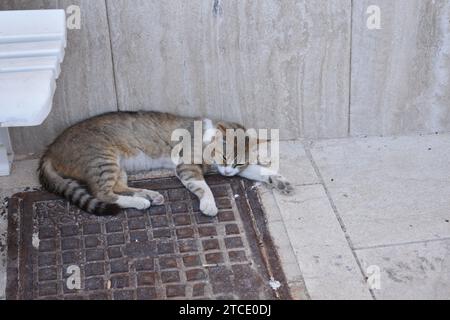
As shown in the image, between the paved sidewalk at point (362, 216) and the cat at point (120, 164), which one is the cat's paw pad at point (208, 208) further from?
the paved sidewalk at point (362, 216)

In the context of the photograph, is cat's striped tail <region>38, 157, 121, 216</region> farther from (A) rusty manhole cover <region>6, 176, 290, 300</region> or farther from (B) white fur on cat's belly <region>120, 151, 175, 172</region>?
(B) white fur on cat's belly <region>120, 151, 175, 172</region>

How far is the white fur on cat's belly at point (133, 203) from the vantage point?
3.55m

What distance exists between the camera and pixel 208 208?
3.52 metres

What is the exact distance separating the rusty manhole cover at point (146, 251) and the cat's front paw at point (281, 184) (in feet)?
0.43

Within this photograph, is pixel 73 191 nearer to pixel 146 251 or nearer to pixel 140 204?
pixel 140 204

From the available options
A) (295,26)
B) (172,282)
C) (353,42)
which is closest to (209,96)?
(295,26)

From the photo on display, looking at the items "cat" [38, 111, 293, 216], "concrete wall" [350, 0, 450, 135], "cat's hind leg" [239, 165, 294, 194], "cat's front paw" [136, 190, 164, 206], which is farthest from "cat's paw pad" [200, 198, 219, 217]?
"concrete wall" [350, 0, 450, 135]

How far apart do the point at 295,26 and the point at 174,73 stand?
75 centimetres

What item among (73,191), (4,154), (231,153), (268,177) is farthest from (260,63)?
(4,154)

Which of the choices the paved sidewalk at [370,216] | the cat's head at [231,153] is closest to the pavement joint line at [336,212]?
the paved sidewalk at [370,216]

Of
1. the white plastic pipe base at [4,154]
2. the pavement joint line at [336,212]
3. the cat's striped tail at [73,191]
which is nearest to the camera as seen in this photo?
the pavement joint line at [336,212]

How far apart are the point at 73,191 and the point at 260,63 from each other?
129 cm
